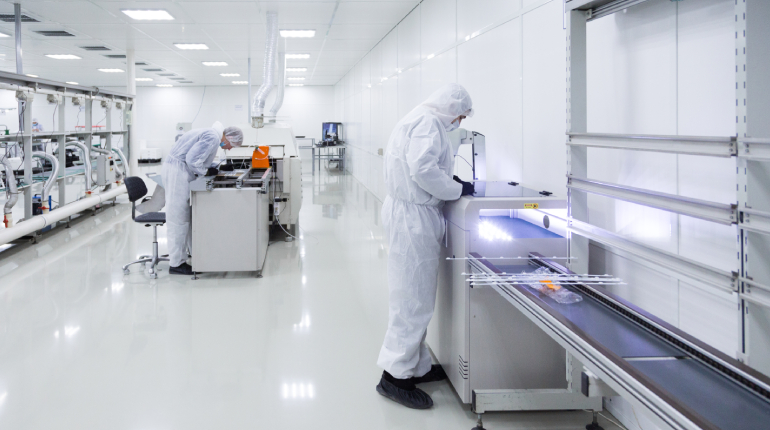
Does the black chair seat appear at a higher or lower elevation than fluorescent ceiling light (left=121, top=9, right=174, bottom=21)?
lower

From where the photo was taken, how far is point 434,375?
2.60 m

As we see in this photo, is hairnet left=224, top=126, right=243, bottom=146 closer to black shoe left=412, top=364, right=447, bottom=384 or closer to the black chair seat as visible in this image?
the black chair seat

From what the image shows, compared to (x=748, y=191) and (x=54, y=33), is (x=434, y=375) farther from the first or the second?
(x=54, y=33)

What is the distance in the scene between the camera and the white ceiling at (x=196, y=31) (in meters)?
5.79

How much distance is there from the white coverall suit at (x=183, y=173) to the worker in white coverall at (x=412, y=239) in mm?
2335

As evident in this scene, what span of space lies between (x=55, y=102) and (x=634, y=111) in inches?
237

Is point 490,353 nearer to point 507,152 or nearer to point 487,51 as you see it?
point 507,152

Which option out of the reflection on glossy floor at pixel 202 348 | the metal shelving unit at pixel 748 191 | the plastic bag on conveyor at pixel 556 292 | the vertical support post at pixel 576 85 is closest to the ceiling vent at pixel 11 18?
the reflection on glossy floor at pixel 202 348

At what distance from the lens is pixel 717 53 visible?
1.68 metres

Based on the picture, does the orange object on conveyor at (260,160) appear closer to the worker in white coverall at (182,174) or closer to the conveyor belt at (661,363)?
the worker in white coverall at (182,174)

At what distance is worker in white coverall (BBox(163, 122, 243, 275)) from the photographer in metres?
4.25

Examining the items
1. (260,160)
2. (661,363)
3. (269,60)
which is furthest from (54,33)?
(661,363)

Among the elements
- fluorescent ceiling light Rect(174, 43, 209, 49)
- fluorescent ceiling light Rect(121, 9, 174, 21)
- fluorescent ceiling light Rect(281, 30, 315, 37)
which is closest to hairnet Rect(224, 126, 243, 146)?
fluorescent ceiling light Rect(121, 9, 174, 21)

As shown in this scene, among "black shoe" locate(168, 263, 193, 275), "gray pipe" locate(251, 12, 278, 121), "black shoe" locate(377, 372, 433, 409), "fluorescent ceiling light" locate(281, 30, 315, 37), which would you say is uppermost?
"fluorescent ceiling light" locate(281, 30, 315, 37)
